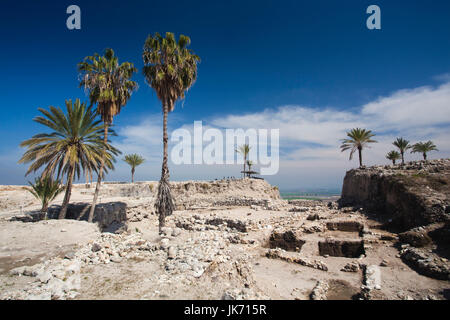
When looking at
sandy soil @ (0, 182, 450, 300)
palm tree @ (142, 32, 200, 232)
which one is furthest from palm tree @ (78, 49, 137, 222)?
sandy soil @ (0, 182, 450, 300)

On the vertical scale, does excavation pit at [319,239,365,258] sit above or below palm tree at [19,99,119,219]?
below

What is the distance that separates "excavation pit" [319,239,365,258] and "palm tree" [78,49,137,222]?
1607cm

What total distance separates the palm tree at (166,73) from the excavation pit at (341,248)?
963 centimetres

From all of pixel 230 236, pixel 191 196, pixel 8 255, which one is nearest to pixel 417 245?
pixel 230 236

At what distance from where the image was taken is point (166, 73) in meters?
14.1

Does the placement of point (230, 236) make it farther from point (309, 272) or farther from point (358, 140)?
point (358, 140)

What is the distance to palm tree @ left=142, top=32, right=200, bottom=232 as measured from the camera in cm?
1362

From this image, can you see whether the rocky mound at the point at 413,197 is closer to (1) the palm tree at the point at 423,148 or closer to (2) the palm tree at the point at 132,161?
(1) the palm tree at the point at 423,148

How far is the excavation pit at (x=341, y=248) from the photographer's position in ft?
36.2

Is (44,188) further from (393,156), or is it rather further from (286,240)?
(393,156)

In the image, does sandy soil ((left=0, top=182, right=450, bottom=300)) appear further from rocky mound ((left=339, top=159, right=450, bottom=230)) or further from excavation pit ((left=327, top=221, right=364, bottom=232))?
excavation pit ((left=327, top=221, right=364, bottom=232))

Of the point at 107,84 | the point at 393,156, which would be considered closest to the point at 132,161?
the point at 107,84

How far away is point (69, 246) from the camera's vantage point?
772cm

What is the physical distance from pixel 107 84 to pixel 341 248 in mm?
→ 20220
